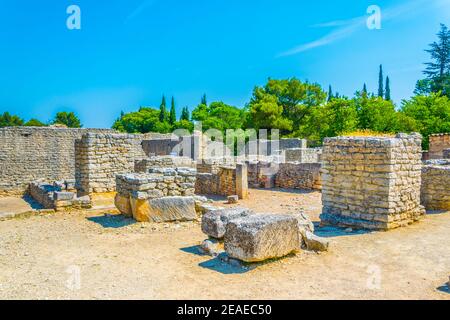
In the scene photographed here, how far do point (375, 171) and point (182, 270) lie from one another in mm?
4830

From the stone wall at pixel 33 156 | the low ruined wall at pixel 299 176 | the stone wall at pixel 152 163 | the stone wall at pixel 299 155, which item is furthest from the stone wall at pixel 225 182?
the stone wall at pixel 33 156

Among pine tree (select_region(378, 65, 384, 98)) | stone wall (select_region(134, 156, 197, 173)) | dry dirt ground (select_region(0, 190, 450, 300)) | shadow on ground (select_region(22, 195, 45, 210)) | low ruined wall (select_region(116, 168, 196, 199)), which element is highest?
pine tree (select_region(378, 65, 384, 98))

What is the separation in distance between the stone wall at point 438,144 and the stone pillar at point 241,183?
41.5 ft

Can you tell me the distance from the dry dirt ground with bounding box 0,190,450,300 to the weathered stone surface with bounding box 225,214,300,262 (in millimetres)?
189

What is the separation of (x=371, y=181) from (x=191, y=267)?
4.53 m

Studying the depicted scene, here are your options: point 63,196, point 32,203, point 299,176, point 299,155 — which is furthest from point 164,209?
point 299,155

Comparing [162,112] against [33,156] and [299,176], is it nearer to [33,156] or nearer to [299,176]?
[33,156]

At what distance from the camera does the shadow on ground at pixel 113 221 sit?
9.21 meters

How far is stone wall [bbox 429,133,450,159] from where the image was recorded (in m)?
21.2

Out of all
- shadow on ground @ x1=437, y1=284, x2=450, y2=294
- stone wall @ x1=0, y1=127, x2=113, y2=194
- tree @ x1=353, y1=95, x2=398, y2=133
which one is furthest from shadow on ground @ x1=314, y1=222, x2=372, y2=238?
tree @ x1=353, y1=95, x2=398, y2=133

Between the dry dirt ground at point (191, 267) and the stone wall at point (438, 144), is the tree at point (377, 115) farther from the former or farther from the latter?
the dry dirt ground at point (191, 267)

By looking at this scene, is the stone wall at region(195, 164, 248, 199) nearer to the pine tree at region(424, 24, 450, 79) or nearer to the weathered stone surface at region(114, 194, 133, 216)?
the weathered stone surface at region(114, 194, 133, 216)

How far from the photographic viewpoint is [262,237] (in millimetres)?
5953
